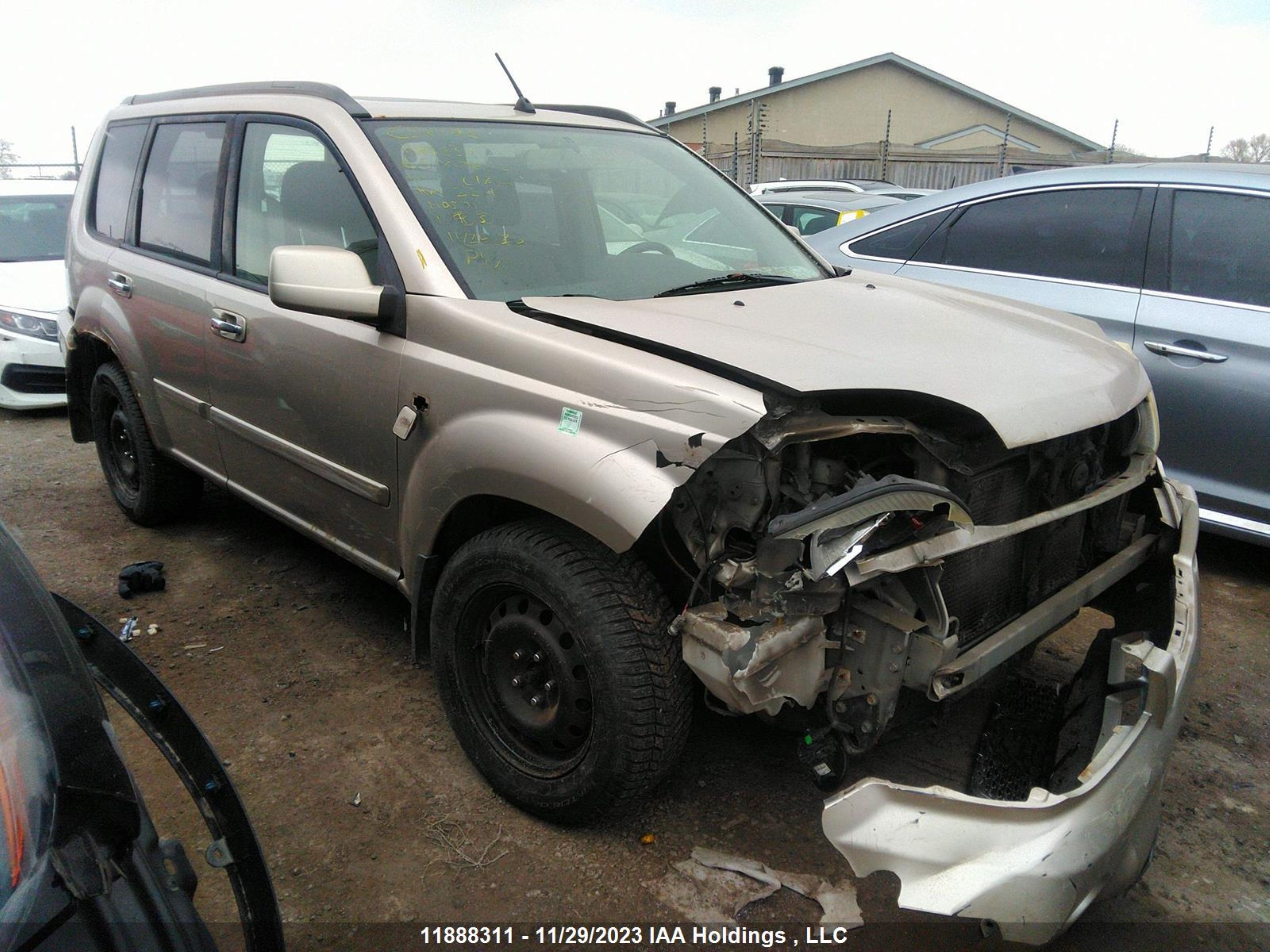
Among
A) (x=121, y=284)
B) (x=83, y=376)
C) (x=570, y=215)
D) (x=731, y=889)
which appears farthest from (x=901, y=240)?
(x=83, y=376)

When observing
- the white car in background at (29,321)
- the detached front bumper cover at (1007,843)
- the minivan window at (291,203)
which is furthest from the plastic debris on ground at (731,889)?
the white car in background at (29,321)

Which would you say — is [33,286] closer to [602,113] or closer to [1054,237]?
[602,113]

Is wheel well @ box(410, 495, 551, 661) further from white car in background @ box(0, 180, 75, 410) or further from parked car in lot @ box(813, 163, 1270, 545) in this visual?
white car in background @ box(0, 180, 75, 410)

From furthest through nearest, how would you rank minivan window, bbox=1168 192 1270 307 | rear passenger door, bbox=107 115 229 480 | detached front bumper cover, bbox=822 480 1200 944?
minivan window, bbox=1168 192 1270 307 → rear passenger door, bbox=107 115 229 480 → detached front bumper cover, bbox=822 480 1200 944

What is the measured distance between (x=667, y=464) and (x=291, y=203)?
6.28 feet

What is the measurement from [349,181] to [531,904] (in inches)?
83.8

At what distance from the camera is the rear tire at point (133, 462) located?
427 centimetres

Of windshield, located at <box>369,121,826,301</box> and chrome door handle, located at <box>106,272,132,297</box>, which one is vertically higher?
windshield, located at <box>369,121,826,301</box>

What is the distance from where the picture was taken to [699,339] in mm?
2258

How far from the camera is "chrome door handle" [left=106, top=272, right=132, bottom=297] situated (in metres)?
3.97

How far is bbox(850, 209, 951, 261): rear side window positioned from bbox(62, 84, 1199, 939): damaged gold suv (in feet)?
5.33

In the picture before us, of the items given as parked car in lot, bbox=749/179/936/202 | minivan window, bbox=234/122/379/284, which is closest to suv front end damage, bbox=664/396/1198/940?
minivan window, bbox=234/122/379/284

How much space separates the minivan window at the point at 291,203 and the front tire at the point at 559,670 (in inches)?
41.1

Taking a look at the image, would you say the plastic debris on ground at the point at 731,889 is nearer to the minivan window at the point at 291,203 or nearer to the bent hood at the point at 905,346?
the bent hood at the point at 905,346
